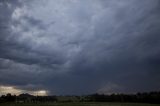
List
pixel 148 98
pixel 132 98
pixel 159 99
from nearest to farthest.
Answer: pixel 159 99 → pixel 148 98 → pixel 132 98

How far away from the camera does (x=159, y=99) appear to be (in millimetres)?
164500

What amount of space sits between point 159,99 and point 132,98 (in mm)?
35879

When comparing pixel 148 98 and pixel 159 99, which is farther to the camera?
pixel 148 98

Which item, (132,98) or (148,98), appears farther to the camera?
(132,98)

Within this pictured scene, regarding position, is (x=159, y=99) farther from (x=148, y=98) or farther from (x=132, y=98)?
(x=132, y=98)

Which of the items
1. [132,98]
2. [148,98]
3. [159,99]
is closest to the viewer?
[159,99]

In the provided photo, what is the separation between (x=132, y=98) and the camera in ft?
650

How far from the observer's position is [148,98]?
581 ft

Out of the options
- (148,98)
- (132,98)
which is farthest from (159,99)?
(132,98)

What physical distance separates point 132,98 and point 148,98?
2267cm

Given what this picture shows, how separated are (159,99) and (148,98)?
1322 cm
